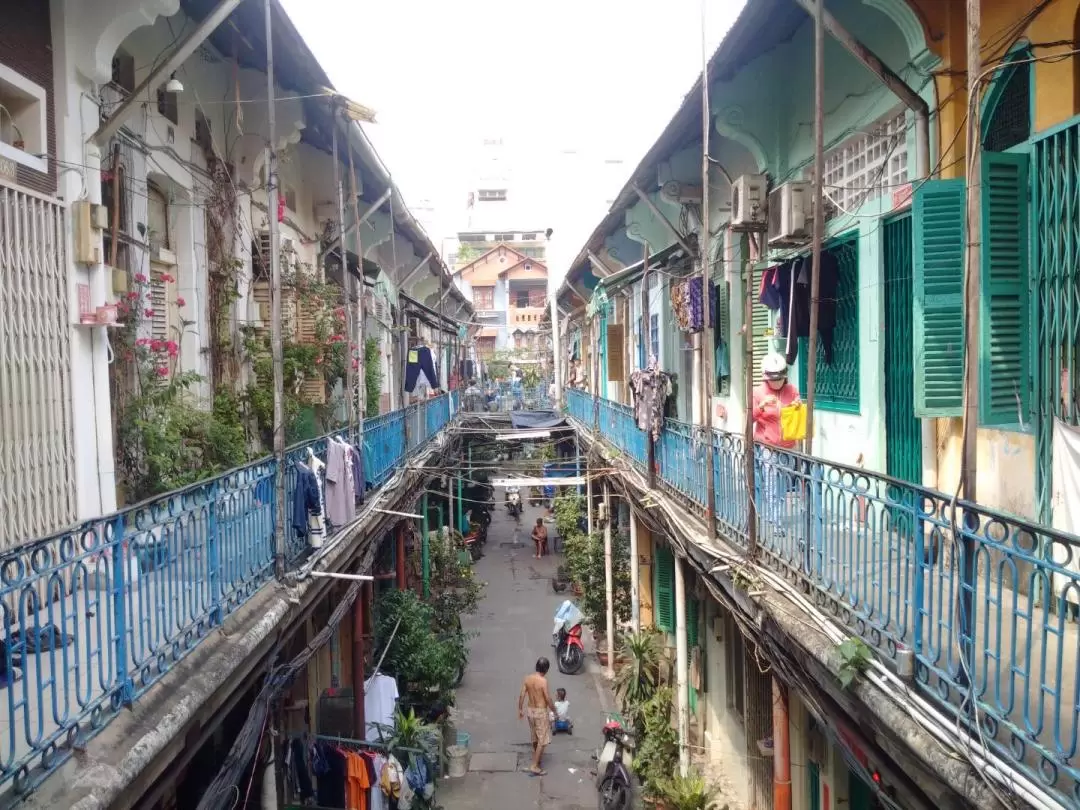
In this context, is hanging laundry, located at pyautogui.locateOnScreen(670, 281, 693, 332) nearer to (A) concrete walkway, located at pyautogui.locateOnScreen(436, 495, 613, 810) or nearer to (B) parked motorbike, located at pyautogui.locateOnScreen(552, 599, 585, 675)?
(A) concrete walkway, located at pyautogui.locateOnScreen(436, 495, 613, 810)

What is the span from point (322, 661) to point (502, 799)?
3398 millimetres

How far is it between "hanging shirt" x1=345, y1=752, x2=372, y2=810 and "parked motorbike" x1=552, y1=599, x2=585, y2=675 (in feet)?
26.8

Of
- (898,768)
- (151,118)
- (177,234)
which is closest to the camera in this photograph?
(898,768)

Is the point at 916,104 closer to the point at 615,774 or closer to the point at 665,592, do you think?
the point at 615,774

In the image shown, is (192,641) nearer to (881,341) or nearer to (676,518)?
(676,518)

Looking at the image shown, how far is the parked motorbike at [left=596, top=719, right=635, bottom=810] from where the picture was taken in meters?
11.5

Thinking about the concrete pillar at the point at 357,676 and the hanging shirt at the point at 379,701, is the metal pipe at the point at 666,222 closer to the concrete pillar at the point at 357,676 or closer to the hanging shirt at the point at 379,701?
the concrete pillar at the point at 357,676

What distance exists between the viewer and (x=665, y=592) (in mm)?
16141

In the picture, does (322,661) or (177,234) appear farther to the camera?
(322,661)

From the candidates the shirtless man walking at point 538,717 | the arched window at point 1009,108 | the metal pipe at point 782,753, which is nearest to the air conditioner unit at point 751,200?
the arched window at point 1009,108

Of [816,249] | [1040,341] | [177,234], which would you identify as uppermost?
[177,234]

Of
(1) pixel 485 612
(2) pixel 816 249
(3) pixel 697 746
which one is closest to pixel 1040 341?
(2) pixel 816 249

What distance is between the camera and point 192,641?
5.54 metres

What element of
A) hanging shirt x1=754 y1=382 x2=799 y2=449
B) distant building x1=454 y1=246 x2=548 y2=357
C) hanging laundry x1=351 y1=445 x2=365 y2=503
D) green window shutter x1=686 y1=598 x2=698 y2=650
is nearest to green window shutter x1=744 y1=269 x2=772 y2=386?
hanging shirt x1=754 y1=382 x2=799 y2=449
